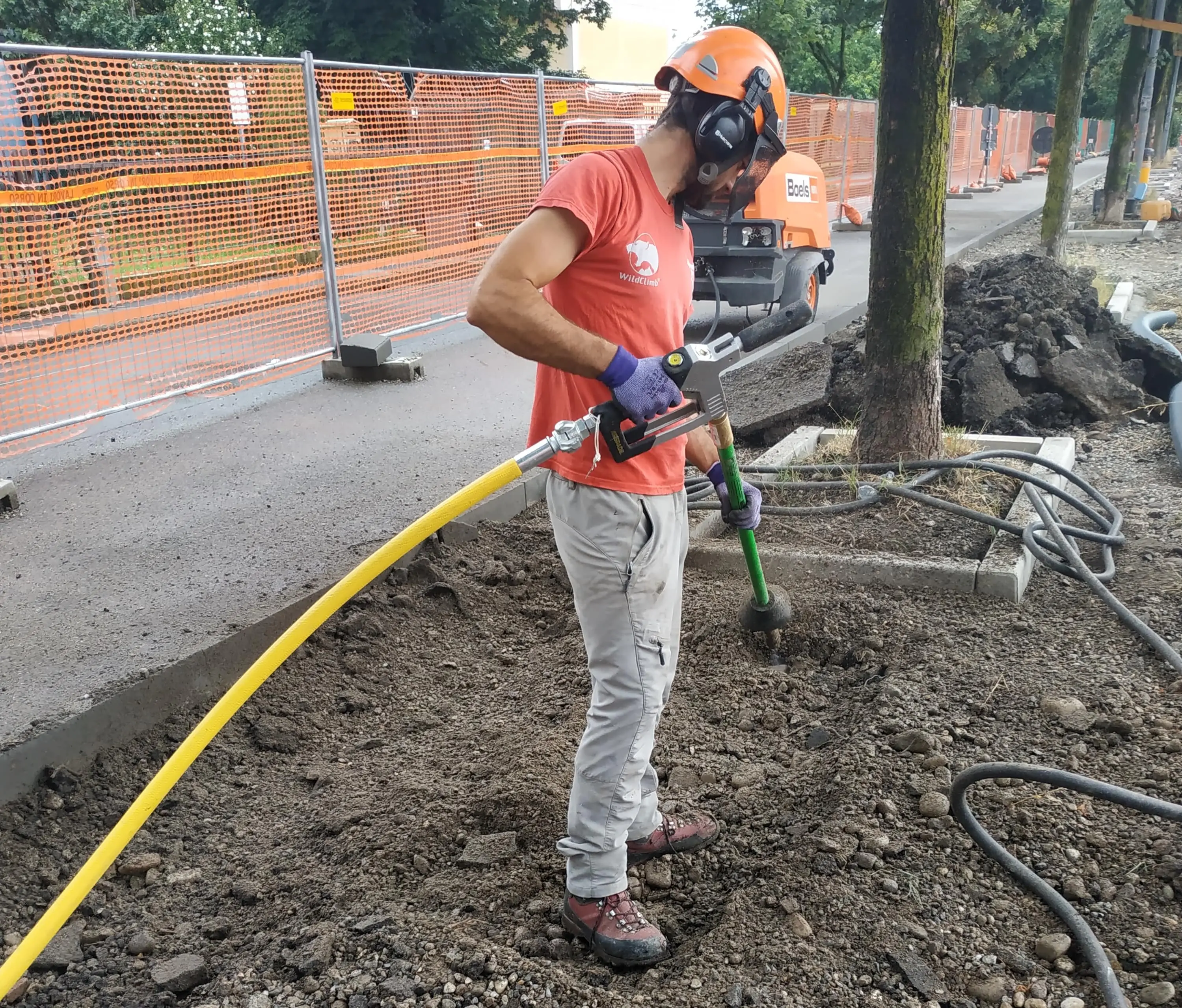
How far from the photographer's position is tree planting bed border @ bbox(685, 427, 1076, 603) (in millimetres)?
4152

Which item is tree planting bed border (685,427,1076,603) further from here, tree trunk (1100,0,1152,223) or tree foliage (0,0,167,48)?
tree foliage (0,0,167,48)

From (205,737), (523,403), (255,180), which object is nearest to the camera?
(205,737)

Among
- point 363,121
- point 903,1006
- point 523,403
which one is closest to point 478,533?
point 523,403

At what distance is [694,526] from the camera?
481 centimetres

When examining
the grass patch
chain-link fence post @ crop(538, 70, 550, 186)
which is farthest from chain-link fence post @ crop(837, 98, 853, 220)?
the grass patch

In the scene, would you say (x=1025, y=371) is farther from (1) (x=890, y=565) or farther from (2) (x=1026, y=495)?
(1) (x=890, y=565)

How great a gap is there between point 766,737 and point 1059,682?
1011 mm

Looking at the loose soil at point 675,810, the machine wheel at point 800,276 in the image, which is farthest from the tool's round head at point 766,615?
the machine wheel at point 800,276

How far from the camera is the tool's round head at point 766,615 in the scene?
148 inches

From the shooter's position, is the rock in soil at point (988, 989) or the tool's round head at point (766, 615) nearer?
the rock in soil at point (988, 989)

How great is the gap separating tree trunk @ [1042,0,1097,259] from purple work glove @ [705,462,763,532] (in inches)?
427

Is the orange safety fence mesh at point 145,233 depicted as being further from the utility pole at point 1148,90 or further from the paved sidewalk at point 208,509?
the utility pole at point 1148,90

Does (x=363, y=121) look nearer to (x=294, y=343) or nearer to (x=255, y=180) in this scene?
(x=255, y=180)

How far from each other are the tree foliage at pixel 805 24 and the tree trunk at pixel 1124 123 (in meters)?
12.4
